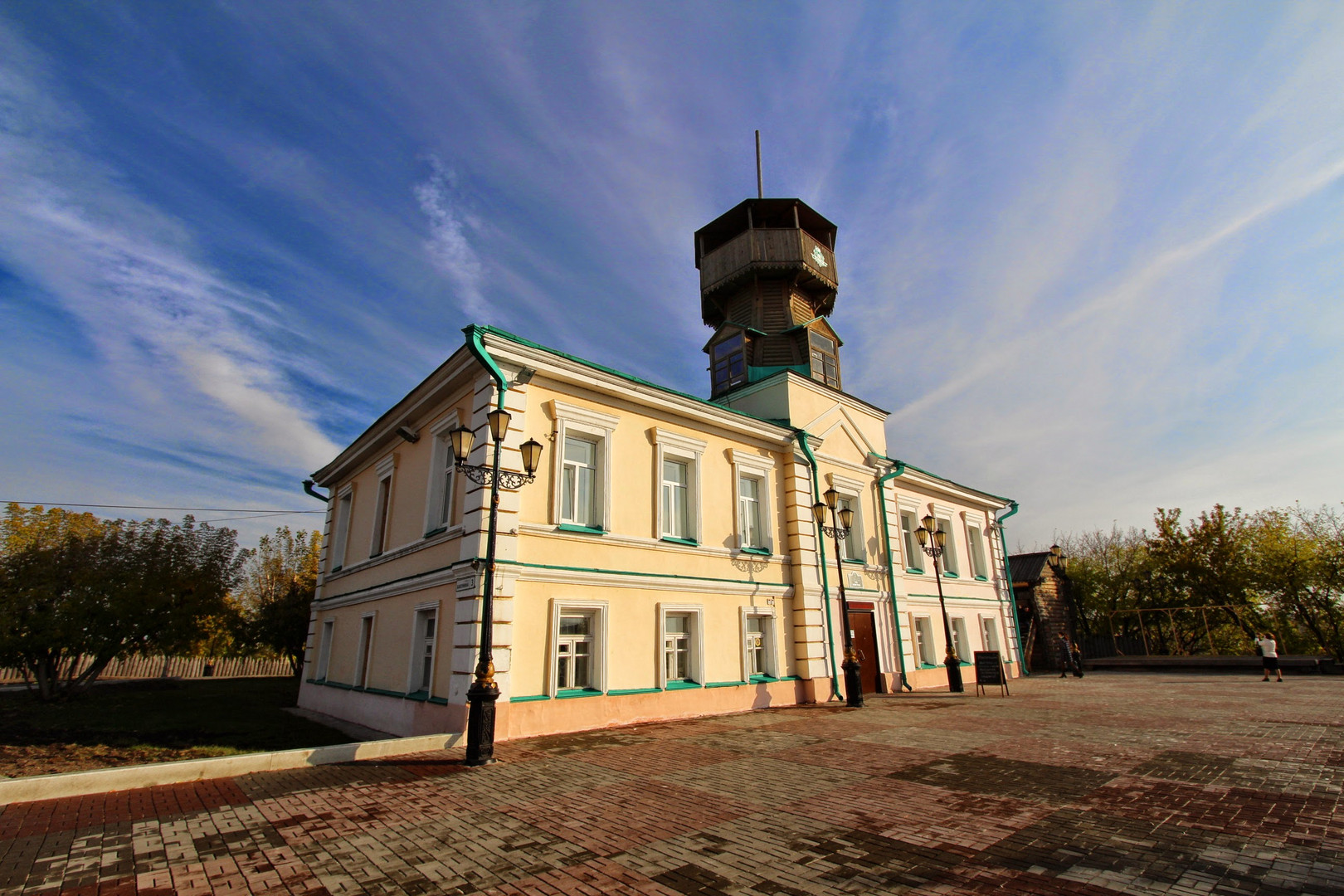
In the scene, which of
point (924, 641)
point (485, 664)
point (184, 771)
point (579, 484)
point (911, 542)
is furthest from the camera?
point (911, 542)

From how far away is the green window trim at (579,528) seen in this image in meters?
12.6

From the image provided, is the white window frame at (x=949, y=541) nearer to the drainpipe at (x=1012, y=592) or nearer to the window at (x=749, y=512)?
the drainpipe at (x=1012, y=592)

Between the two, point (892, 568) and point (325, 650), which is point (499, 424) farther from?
point (892, 568)

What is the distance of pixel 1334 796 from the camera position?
20.8 ft

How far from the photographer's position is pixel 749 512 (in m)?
17.4

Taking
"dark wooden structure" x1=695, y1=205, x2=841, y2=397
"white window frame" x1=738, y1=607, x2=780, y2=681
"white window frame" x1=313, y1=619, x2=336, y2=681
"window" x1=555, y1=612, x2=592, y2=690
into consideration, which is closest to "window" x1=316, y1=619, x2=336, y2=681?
"white window frame" x1=313, y1=619, x2=336, y2=681

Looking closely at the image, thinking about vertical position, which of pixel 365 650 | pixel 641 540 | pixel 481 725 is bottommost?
pixel 481 725

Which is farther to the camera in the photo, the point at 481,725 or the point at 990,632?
the point at 990,632

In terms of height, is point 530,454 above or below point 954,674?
above

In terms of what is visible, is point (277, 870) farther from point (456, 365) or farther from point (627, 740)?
point (456, 365)

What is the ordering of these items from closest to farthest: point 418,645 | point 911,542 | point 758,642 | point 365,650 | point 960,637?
point 418,645, point 365,650, point 758,642, point 911,542, point 960,637

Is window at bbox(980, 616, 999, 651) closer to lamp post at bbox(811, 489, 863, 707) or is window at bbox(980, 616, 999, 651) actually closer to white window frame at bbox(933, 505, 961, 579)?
white window frame at bbox(933, 505, 961, 579)

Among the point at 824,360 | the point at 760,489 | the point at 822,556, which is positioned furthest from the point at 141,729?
the point at 824,360

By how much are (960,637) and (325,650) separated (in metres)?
23.1
